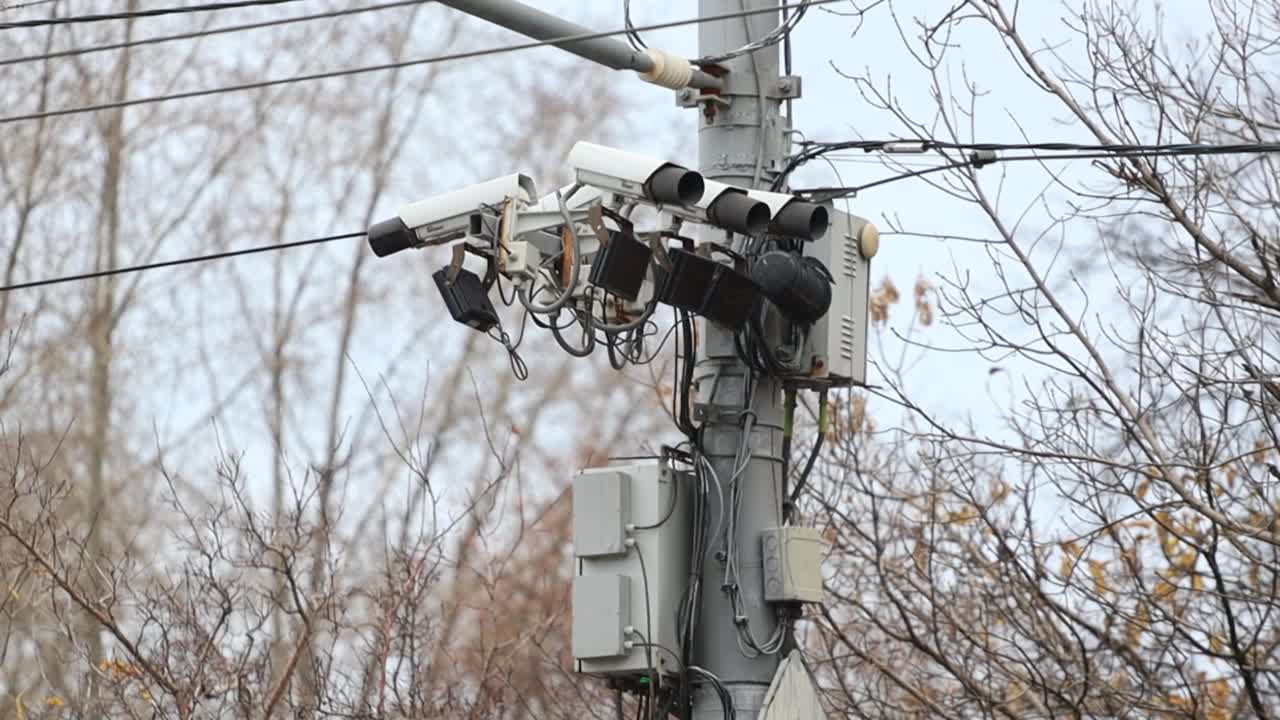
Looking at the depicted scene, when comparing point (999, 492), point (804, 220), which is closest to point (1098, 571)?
point (999, 492)

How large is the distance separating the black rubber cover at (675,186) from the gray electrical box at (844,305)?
1.01m

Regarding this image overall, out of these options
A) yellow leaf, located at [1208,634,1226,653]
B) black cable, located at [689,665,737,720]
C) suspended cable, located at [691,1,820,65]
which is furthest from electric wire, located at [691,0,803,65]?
yellow leaf, located at [1208,634,1226,653]

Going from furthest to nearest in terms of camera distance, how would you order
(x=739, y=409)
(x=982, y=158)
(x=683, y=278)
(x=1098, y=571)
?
(x=1098, y=571)
(x=982, y=158)
(x=739, y=409)
(x=683, y=278)

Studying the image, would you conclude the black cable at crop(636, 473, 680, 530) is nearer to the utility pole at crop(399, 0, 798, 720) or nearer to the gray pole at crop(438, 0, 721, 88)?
the utility pole at crop(399, 0, 798, 720)

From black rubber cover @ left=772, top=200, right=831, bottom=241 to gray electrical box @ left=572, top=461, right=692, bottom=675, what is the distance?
3.79ft

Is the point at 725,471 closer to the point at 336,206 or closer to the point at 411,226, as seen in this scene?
the point at 411,226

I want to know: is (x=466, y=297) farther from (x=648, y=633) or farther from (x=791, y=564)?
(x=791, y=564)

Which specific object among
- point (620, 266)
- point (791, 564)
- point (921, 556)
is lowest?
point (791, 564)

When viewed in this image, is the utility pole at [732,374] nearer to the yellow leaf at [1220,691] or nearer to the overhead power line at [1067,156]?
the overhead power line at [1067,156]

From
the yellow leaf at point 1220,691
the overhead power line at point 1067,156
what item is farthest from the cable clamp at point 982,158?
the yellow leaf at point 1220,691

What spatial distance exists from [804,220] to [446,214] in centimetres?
151

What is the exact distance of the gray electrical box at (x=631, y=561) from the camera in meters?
8.01

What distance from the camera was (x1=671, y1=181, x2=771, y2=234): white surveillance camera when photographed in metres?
7.63

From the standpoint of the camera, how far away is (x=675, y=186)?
7570mm
